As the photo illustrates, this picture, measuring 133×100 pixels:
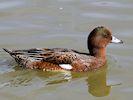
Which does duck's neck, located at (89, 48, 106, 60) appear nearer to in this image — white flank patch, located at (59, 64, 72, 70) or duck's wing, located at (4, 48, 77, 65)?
duck's wing, located at (4, 48, 77, 65)

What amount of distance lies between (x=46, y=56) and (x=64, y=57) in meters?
0.32

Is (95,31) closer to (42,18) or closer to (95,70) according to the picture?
(95,70)

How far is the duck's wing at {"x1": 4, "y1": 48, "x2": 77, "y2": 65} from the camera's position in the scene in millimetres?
10125

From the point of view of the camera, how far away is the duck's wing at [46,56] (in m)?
10.1

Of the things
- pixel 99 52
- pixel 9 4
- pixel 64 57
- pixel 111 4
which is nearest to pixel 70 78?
pixel 64 57

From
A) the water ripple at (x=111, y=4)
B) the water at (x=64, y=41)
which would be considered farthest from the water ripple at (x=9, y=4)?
the water ripple at (x=111, y=4)

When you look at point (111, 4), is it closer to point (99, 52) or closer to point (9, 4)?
point (9, 4)

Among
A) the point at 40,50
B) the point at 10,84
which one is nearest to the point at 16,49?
the point at 40,50

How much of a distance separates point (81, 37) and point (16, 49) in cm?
134

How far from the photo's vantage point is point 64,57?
10117 millimetres

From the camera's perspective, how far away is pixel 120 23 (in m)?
11.8

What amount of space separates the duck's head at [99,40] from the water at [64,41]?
0.97ft

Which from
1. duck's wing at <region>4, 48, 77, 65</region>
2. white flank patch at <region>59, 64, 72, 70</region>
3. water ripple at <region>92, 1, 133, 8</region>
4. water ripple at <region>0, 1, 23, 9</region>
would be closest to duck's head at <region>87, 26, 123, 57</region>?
duck's wing at <region>4, 48, 77, 65</region>

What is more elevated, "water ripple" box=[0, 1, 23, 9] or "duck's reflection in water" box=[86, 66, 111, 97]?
"water ripple" box=[0, 1, 23, 9]
